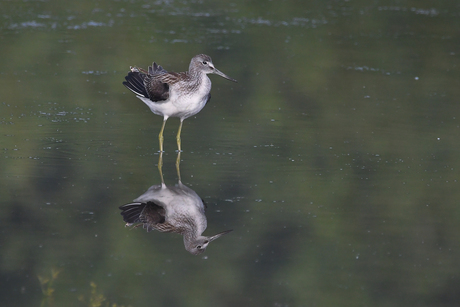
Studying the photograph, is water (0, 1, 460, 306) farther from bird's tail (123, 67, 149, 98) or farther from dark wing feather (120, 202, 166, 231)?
bird's tail (123, 67, 149, 98)

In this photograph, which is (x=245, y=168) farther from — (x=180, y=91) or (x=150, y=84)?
(x=150, y=84)

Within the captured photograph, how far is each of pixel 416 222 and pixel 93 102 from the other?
6071mm

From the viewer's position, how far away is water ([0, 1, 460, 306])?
→ 18.8ft

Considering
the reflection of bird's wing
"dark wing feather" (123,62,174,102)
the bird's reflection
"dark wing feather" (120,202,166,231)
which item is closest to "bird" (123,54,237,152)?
"dark wing feather" (123,62,174,102)

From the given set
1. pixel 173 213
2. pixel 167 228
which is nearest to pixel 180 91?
pixel 173 213

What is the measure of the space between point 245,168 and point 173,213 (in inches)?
68.4

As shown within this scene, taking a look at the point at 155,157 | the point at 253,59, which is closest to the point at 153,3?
the point at 253,59

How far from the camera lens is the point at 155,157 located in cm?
887

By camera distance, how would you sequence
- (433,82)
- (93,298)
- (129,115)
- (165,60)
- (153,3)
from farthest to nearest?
1. (153,3)
2. (165,60)
3. (433,82)
4. (129,115)
5. (93,298)

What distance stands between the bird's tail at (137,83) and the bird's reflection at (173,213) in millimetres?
2229

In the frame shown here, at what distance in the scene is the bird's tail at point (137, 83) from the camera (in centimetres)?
953

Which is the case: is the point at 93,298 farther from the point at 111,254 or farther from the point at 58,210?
the point at 58,210

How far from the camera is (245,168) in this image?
8.40m

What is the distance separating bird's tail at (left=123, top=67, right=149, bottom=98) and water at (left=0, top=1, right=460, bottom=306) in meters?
0.61
